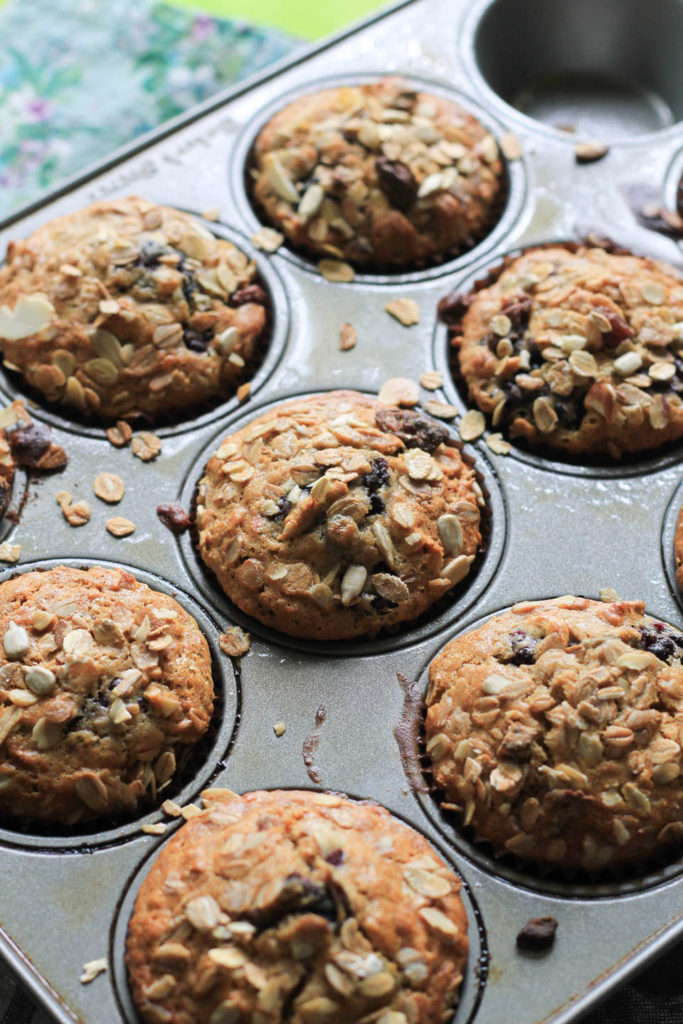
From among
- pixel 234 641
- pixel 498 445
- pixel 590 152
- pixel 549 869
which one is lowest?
pixel 549 869

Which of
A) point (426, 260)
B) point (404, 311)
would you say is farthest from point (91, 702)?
point (426, 260)

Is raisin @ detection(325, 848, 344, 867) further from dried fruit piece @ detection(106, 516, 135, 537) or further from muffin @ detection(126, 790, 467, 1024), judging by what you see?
dried fruit piece @ detection(106, 516, 135, 537)

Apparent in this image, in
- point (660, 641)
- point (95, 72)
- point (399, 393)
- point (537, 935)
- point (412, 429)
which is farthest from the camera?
point (95, 72)

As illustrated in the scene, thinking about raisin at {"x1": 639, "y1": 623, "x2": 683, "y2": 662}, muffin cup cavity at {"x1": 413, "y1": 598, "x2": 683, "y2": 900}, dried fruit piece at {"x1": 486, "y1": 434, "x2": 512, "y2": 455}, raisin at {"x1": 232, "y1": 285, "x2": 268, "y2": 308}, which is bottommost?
muffin cup cavity at {"x1": 413, "y1": 598, "x2": 683, "y2": 900}

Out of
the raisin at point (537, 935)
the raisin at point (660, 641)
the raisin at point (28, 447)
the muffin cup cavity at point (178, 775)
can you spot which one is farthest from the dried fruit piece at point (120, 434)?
the raisin at point (537, 935)

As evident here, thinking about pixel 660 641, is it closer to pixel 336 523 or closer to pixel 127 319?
pixel 336 523

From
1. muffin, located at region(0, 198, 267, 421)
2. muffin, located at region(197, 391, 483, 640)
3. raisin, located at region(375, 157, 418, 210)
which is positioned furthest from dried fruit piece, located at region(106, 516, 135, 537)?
raisin, located at region(375, 157, 418, 210)
